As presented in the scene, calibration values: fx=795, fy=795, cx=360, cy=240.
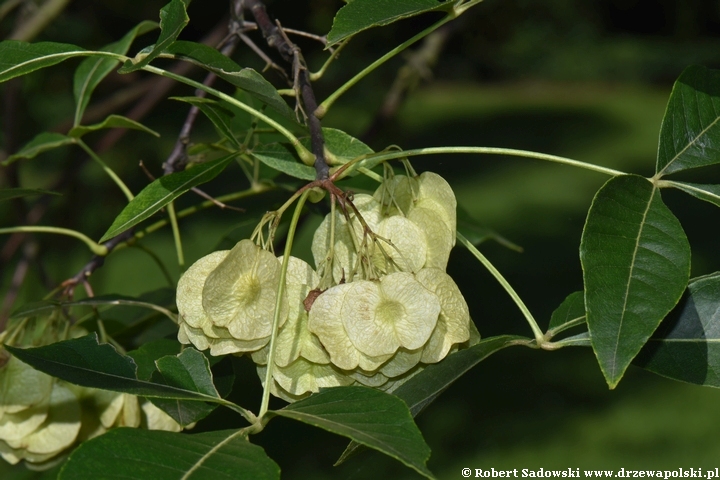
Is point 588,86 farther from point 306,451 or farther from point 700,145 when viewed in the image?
point 700,145

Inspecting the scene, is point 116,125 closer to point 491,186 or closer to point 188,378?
point 188,378

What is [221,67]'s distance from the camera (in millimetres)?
1054

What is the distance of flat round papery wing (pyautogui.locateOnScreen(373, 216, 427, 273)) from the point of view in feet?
3.51

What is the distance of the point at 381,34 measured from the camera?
9.77m

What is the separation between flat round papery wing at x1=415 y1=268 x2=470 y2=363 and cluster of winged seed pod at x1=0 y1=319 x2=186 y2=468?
0.62 m

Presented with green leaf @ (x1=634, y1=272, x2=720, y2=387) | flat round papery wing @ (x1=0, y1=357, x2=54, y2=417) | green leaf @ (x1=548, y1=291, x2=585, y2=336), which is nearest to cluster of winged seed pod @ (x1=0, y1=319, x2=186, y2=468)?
flat round papery wing @ (x1=0, y1=357, x2=54, y2=417)

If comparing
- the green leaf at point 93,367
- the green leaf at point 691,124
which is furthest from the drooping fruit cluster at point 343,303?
A: the green leaf at point 691,124

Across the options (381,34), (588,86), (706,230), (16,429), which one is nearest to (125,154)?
(16,429)

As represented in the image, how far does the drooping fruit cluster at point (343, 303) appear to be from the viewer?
3.29ft

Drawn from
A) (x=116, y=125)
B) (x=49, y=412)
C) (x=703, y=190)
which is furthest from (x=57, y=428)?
(x=703, y=190)

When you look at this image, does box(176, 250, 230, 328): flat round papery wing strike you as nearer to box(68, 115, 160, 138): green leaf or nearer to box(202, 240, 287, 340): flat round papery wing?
box(202, 240, 287, 340): flat round papery wing

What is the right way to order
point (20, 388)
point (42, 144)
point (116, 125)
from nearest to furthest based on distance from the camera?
point (20, 388), point (116, 125), point (42, 144)

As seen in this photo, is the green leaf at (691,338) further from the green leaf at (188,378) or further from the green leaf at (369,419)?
the green leaf at (188,378)

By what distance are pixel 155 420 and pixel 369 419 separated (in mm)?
717
